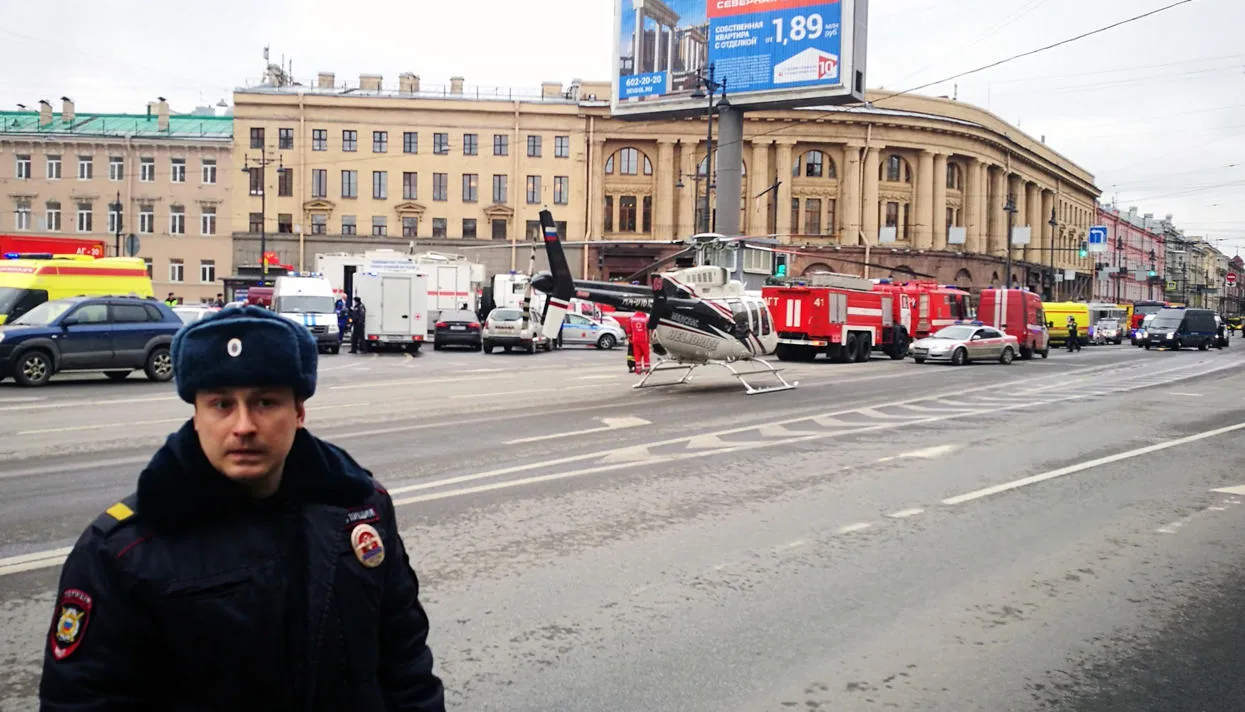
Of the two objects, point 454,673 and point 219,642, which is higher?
point 219,642

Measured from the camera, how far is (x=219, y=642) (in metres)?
2.21

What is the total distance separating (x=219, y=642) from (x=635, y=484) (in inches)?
304

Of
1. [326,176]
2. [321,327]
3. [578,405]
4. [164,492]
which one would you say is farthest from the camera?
[326,176]

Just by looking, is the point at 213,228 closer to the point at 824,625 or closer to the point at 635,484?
the point at 635,484

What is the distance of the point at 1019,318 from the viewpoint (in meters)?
41.8

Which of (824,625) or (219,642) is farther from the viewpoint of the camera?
(824,625)

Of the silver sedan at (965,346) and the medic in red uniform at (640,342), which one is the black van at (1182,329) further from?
the medic in red uniform at (640,342)

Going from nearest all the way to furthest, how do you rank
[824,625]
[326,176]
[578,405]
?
[824,625] < [578,405] < [326,176]

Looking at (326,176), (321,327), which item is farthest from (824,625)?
(326,176)

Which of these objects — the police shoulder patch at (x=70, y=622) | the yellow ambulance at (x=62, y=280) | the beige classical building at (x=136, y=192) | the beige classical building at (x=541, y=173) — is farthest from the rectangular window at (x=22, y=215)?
the police shoulder patch at (x=70, y=622)

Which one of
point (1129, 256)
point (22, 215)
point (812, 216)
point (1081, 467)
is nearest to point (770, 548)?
point (1081, 467)

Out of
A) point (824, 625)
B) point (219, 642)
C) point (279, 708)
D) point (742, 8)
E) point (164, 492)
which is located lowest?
point (824, 625)

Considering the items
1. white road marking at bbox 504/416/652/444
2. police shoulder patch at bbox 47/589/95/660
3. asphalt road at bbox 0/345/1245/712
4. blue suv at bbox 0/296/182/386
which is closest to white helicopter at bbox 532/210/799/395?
asphalt road at bbox 0/345/1245/712

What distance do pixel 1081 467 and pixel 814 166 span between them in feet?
210
